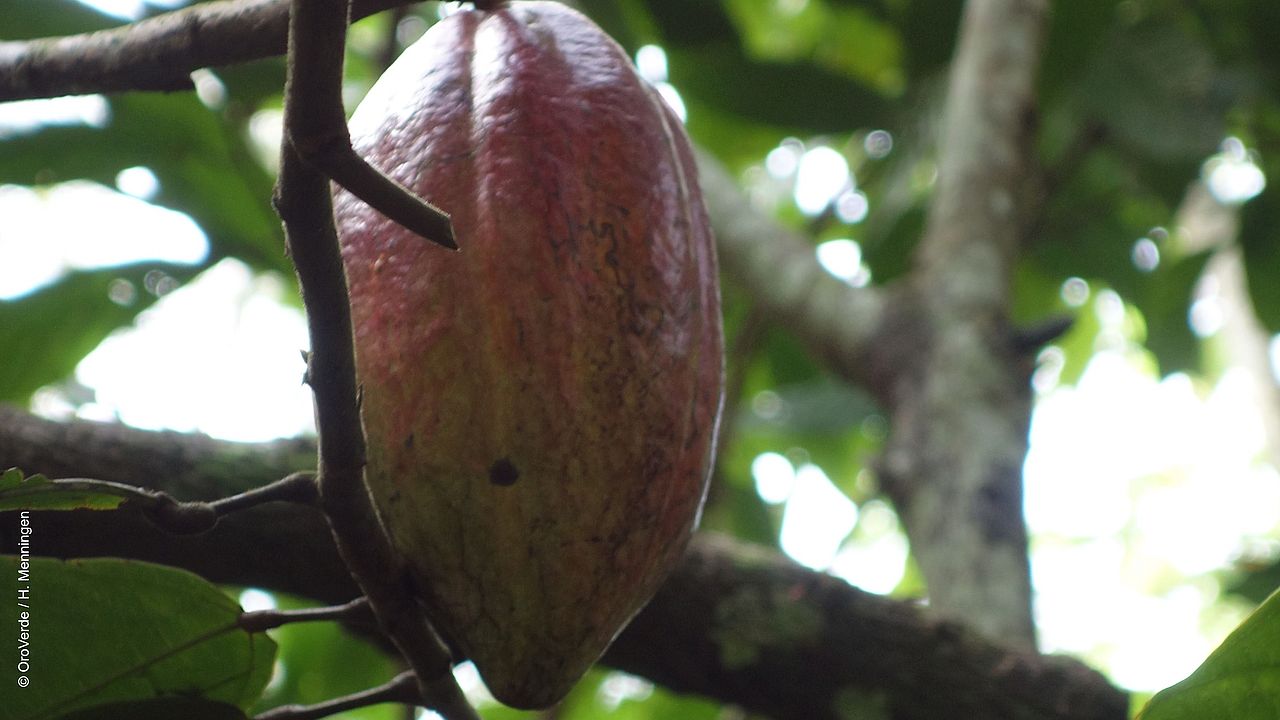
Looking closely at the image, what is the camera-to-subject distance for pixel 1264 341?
2957 millimetres

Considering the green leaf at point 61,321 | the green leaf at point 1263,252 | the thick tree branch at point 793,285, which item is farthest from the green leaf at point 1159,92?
the green leaf at point 61,321

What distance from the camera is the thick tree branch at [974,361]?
1.28 meters

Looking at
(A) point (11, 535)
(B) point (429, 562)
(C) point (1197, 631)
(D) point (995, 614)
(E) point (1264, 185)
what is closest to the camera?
(B) point (429, 562)

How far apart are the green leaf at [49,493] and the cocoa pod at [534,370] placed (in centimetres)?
13

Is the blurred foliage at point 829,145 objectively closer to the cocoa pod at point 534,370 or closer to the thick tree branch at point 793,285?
the thick tree branch at point 793,285

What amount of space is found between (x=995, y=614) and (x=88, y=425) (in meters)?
0.85

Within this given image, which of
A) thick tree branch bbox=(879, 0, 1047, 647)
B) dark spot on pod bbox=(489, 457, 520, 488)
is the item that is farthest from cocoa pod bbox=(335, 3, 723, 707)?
thick tree branch bbox=(879, 0, 1047, 647)

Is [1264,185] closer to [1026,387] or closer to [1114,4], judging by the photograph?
[1114,4]

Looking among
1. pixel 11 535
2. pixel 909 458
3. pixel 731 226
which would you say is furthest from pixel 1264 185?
pixel 11 535

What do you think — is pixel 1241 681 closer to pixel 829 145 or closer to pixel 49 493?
pixel 49 493

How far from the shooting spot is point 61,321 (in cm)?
182

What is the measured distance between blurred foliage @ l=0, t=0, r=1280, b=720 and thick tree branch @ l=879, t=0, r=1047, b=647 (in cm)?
11

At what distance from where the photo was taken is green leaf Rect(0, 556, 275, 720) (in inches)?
27.6

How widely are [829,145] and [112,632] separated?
1985mm
